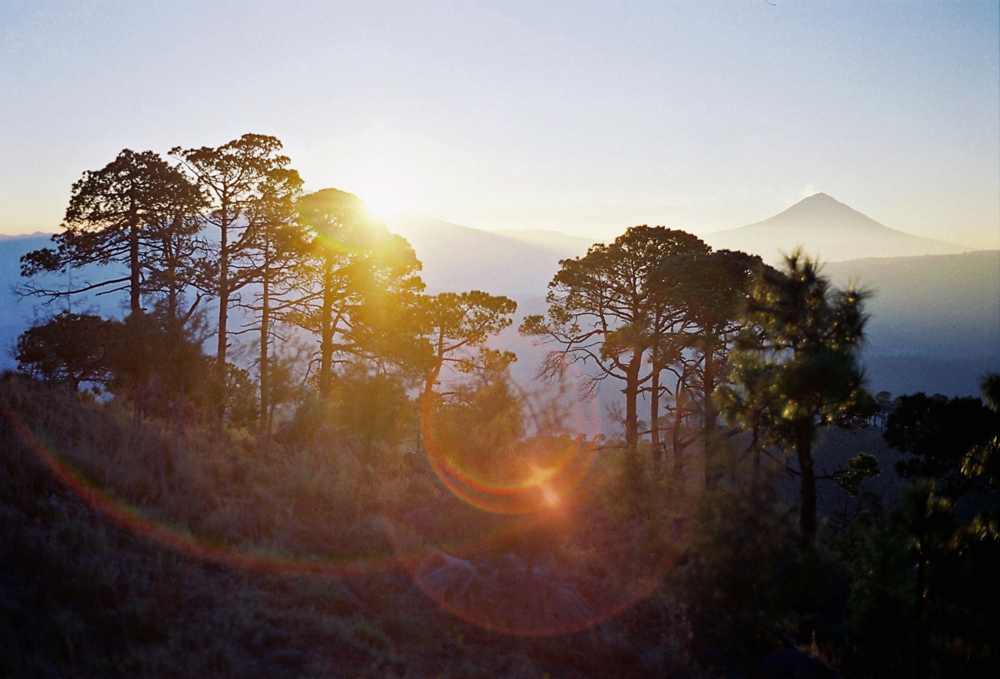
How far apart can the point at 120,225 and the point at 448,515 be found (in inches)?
661

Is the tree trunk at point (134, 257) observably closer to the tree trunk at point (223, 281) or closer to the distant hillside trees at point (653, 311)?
the tree trunk at point (223, 281)

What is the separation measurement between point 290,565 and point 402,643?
2.16 metres

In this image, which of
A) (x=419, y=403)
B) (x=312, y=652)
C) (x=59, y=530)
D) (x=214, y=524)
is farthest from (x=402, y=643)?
(x=419, y=403)

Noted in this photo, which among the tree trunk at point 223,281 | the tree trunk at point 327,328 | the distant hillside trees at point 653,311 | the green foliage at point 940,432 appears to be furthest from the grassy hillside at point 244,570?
the green foliage at point 940,432

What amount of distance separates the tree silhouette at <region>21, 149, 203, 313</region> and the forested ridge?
89mm

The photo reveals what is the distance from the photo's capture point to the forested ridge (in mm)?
7668

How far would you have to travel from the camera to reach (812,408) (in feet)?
36.0

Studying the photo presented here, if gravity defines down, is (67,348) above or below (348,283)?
below

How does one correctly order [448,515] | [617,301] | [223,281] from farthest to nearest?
[617,301] → [223,281] → [448,515]

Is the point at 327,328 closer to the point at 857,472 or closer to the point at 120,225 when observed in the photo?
the point at 120,225

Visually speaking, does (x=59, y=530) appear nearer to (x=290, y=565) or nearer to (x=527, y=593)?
(x=290, y=565)

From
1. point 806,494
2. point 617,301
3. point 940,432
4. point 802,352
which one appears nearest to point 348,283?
point 617,301

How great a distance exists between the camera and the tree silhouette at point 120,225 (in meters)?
22.1

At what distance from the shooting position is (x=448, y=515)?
40.1 feet
